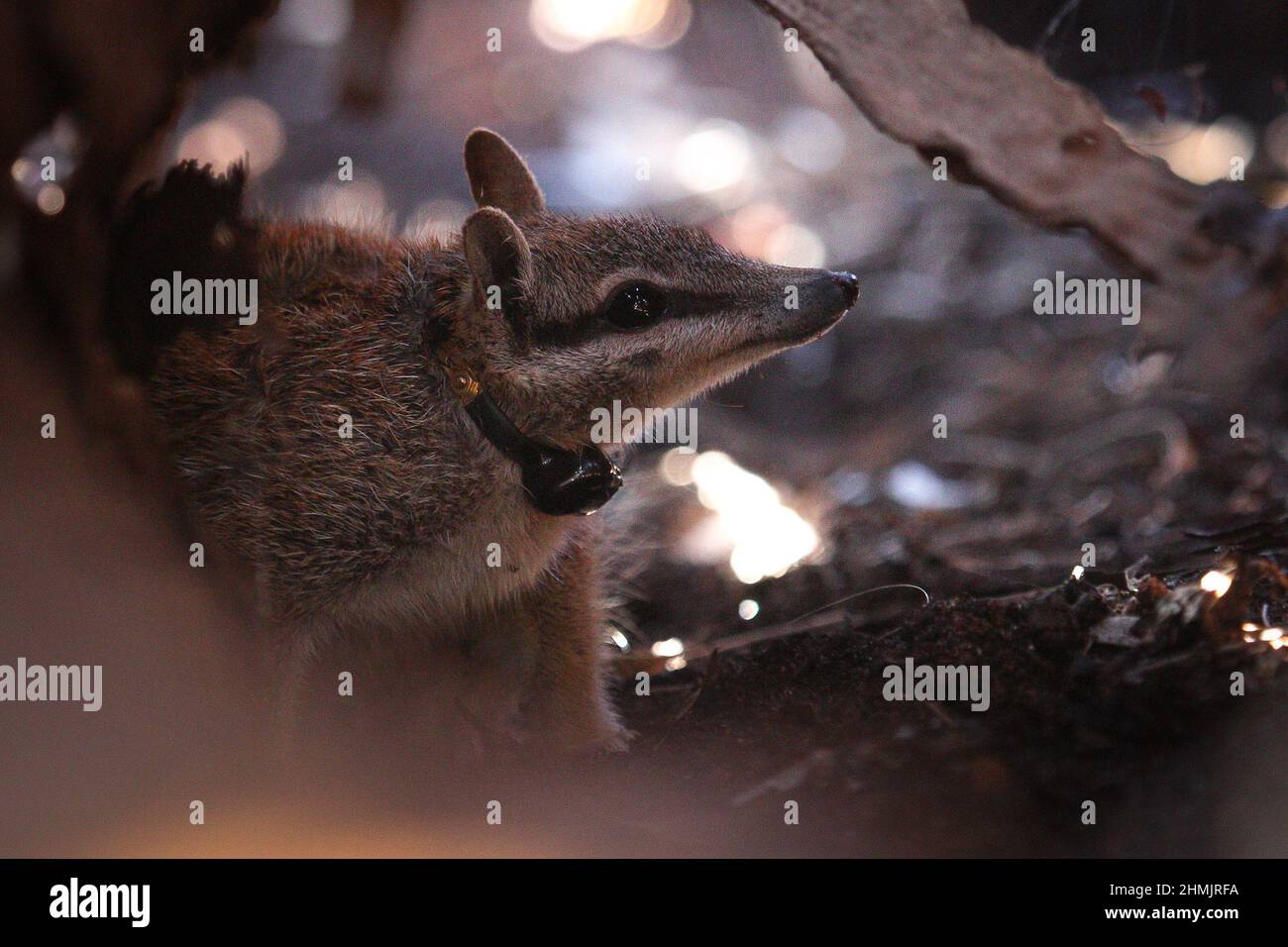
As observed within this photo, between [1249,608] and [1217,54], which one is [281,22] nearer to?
[1217,54]

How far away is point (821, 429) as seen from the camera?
5.33 metres

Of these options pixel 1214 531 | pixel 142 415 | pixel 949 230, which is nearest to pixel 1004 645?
pixel 1214 531

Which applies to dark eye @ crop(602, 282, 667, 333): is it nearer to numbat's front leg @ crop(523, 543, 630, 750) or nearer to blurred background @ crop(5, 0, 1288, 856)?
blurred background @ crop(5, 0, 1288, 856)

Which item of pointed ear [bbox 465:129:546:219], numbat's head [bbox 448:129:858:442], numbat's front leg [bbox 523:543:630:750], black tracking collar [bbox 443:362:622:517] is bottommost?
numbat's front leg [bbox 523:543:630:750]

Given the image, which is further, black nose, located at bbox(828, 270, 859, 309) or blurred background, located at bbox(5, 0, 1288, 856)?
black nose, located at bbox(828, 270, 859, 309)

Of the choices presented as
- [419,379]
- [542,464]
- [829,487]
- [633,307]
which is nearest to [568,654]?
[542,464]

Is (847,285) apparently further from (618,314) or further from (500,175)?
(500,175)

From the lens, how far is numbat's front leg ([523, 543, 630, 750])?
286cm

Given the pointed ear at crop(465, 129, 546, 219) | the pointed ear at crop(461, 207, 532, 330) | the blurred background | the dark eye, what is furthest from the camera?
the pointed ear at crop(465, 129, 546, 219)

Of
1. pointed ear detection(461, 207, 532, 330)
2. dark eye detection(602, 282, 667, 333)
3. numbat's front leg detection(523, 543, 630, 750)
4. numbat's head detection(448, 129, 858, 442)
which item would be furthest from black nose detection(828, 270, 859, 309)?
numbat's front leg detection(523, 543, 630, 750)

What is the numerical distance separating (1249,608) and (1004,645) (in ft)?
1.75

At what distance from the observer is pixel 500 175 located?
2881 millimetres

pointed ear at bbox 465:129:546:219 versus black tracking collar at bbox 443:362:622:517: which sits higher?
pointed ear at bbox 465:129:546:219

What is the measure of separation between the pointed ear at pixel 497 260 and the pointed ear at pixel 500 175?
0.42 metres
